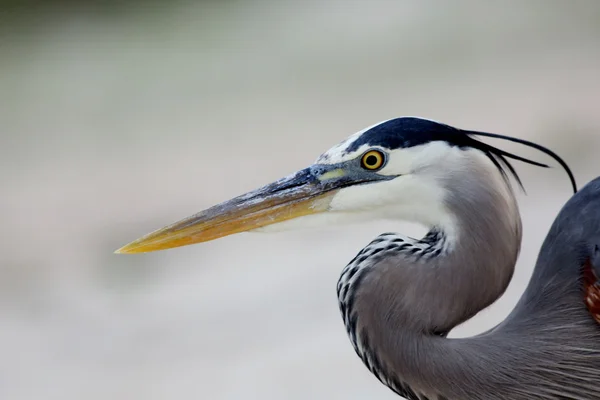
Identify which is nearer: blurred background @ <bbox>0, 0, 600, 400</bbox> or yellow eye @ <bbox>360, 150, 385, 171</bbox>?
yellow eye @ <bbox>360, 150, 385, 171</bbox>

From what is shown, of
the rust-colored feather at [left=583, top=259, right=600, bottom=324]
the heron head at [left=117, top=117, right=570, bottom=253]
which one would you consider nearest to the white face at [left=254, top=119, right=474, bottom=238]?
the heron head at [left=117, top=117, right=570, bottom=253]

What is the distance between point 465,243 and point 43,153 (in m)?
3.16

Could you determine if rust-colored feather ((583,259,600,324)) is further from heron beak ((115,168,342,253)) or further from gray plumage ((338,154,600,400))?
heron beak ((115,168,342,253))

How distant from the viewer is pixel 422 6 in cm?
467

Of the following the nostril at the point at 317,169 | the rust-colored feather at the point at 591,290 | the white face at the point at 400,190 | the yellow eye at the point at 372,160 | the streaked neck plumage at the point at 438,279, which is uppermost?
the nostril at the point at 317,169

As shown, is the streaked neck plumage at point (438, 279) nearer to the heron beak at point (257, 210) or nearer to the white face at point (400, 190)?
the white face at point (400, 190)

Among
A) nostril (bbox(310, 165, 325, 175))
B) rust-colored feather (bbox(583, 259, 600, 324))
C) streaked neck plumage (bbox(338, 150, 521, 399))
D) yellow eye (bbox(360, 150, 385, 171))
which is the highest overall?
nostril (bbox(310, 165, 325, 175))

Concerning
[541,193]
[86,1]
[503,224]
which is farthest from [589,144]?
[86,1]

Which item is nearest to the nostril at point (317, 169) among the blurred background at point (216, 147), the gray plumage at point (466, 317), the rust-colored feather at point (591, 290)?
the gray plumage at point (466, 317)

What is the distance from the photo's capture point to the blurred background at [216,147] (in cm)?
242

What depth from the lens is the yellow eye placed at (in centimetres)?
106

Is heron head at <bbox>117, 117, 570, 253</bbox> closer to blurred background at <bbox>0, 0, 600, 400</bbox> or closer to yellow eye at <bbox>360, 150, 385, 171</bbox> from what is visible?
yellow eye at <bbox>360, 150, 385, 171</bbox>

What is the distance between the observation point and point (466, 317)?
105 cm

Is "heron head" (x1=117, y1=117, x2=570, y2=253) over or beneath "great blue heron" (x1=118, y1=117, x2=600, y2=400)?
over
